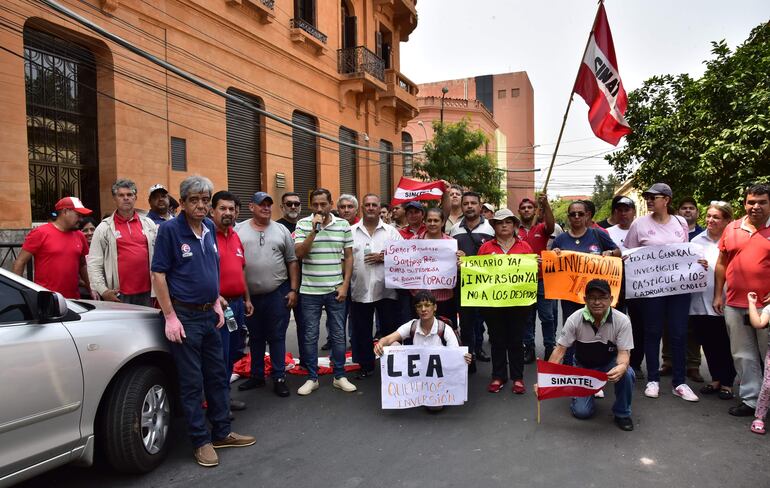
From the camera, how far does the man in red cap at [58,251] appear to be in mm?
5160

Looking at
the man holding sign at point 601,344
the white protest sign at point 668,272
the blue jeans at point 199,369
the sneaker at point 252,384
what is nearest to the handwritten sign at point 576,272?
the white protest sign at point 668,272

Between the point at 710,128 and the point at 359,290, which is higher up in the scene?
the point at 710,128

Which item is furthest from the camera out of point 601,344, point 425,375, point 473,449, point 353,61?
point 353,61

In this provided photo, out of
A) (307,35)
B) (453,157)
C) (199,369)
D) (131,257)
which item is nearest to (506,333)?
(199,369)

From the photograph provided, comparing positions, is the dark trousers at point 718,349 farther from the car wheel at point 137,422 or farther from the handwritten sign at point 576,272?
the car wheel at point 137,422

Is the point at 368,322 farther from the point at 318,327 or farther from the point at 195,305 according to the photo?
the point at 195,305

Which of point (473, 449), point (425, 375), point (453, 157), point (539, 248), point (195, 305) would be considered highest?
point (453, 157)

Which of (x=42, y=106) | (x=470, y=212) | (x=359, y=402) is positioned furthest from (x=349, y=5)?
(x=359, y=402)

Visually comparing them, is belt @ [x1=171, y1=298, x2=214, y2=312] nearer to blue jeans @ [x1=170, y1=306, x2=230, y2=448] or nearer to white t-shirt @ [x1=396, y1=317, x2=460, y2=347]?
blue jeans @ [x1=170, y1=306, x2=230, y2=448]

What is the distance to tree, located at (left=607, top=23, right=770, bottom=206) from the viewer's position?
1058cm

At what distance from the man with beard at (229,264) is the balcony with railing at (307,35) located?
1295cm

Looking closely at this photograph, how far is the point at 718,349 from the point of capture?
534cm

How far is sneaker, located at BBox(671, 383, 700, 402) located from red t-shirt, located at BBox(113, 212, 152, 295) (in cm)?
538

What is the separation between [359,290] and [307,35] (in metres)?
13.1
